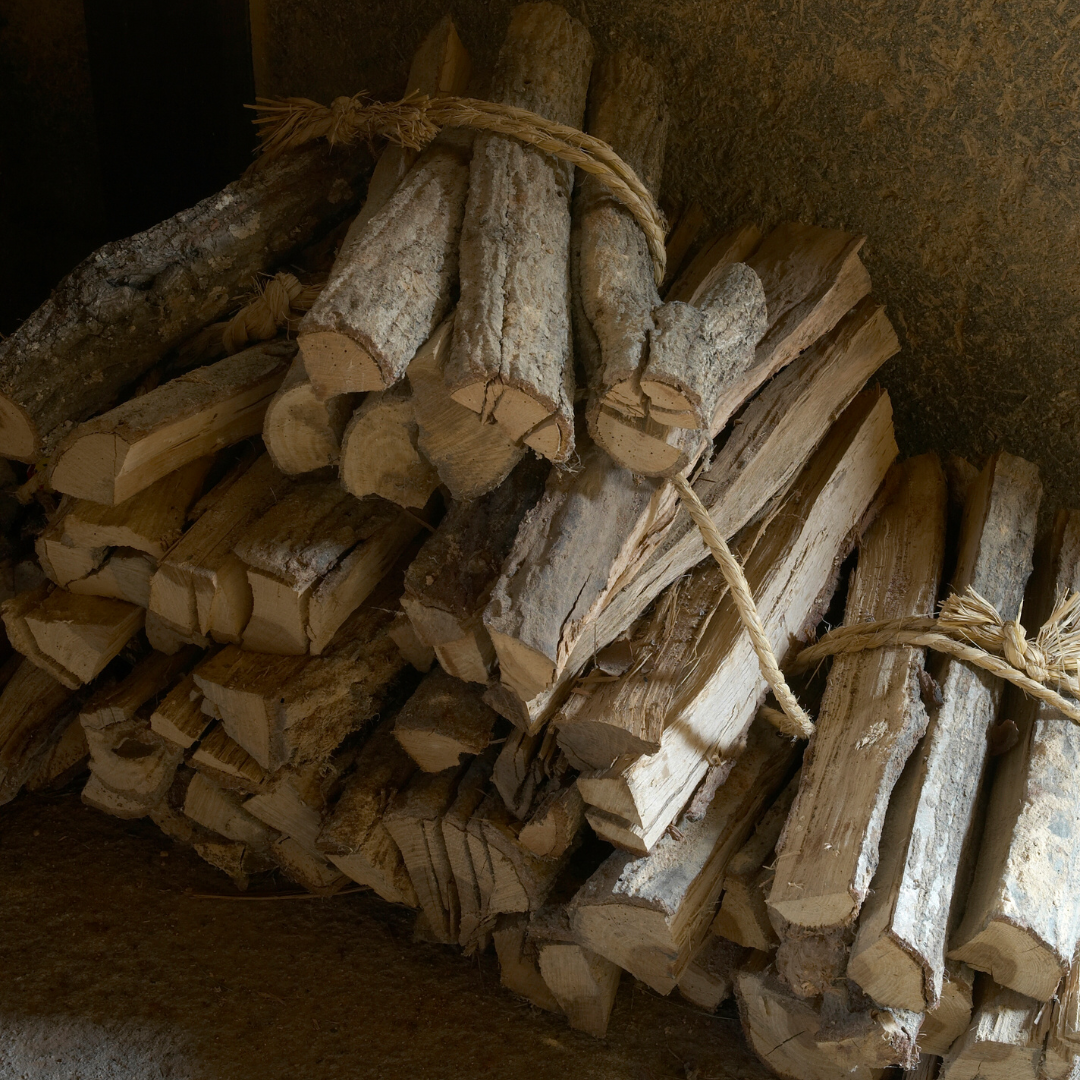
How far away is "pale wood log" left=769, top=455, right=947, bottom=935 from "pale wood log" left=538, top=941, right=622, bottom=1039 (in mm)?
474

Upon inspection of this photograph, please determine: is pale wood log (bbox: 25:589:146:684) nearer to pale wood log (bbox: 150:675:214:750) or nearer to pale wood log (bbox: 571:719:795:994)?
pale wood log (bbox: 150:675:214:750)

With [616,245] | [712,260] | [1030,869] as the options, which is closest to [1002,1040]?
[1030,869]

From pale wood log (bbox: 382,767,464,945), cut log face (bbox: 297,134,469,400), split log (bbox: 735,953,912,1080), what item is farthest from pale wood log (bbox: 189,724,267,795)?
split log (bbox: 735,953,912,1080)

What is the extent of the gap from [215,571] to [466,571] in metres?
0.52

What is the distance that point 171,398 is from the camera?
2.07 m

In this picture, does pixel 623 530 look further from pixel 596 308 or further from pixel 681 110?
pixel 681 110

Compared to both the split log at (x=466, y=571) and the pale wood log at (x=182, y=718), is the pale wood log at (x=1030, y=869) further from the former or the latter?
the pale wood log at (x=182, y=718)

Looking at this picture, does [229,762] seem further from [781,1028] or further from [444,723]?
[781,1028]

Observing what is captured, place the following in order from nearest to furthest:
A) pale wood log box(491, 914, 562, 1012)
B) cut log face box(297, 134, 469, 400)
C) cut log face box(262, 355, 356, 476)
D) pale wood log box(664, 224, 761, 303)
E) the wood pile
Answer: cut log face box(297, 134, 469, 400) < the wood pile < cut log face box(262, 355, 356, 476) < pale wood log box(491, 914, 562, 1012) < pale wood log box(664, 224, 761, 303)

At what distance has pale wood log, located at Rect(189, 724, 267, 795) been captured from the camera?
84.7 inches

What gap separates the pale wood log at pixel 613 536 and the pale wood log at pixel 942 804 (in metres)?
0.47

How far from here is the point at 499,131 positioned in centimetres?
215

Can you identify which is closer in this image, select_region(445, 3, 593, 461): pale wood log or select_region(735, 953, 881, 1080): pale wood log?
select_region(445, 3, 593, 461): pale wood log

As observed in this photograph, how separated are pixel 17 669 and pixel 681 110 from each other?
2.28 m
